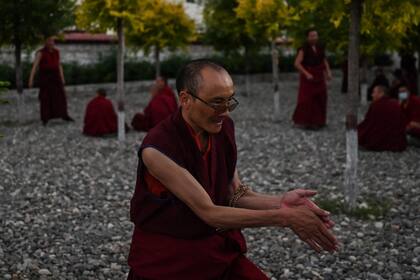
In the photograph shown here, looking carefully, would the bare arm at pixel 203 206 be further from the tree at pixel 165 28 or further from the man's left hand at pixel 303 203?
the tree at pixel 165 28

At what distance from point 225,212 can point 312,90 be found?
9.61 metres

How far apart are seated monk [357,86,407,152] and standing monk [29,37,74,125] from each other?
20.6ft

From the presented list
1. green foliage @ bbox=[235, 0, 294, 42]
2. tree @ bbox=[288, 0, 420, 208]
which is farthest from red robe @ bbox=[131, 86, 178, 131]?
tree @ bbox=[288, 0, 420, 208]

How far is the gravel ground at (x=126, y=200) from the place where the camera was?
16.0 ft

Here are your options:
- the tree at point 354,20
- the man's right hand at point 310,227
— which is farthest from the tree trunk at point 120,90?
the man's right hand at point 310,227

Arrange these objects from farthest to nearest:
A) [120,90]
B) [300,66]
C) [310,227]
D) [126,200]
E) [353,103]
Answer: [300,66], [120,90], [126,200], [353,103], [310,227]

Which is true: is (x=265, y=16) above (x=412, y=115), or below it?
above

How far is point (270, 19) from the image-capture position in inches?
515

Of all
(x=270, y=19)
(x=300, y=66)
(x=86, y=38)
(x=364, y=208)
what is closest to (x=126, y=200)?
(x=364, y=208)

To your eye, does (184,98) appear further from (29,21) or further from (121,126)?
(29,21)

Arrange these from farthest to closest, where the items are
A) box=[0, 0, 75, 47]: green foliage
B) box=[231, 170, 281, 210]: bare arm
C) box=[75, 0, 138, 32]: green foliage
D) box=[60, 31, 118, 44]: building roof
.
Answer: box=[60, 31, 118, 44]: building roof < box=[0, 0, 75, 47]: green foliage < box=[75, 0, 138, 32]: green foliage < box=[231, 170, 281, 210]: bare arm

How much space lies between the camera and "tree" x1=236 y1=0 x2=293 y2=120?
42.4 ft

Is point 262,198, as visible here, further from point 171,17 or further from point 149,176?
point 171,17

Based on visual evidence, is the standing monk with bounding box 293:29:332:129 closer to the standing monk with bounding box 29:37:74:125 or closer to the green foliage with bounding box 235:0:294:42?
the green foliage with bounding box 235:0:294:42
